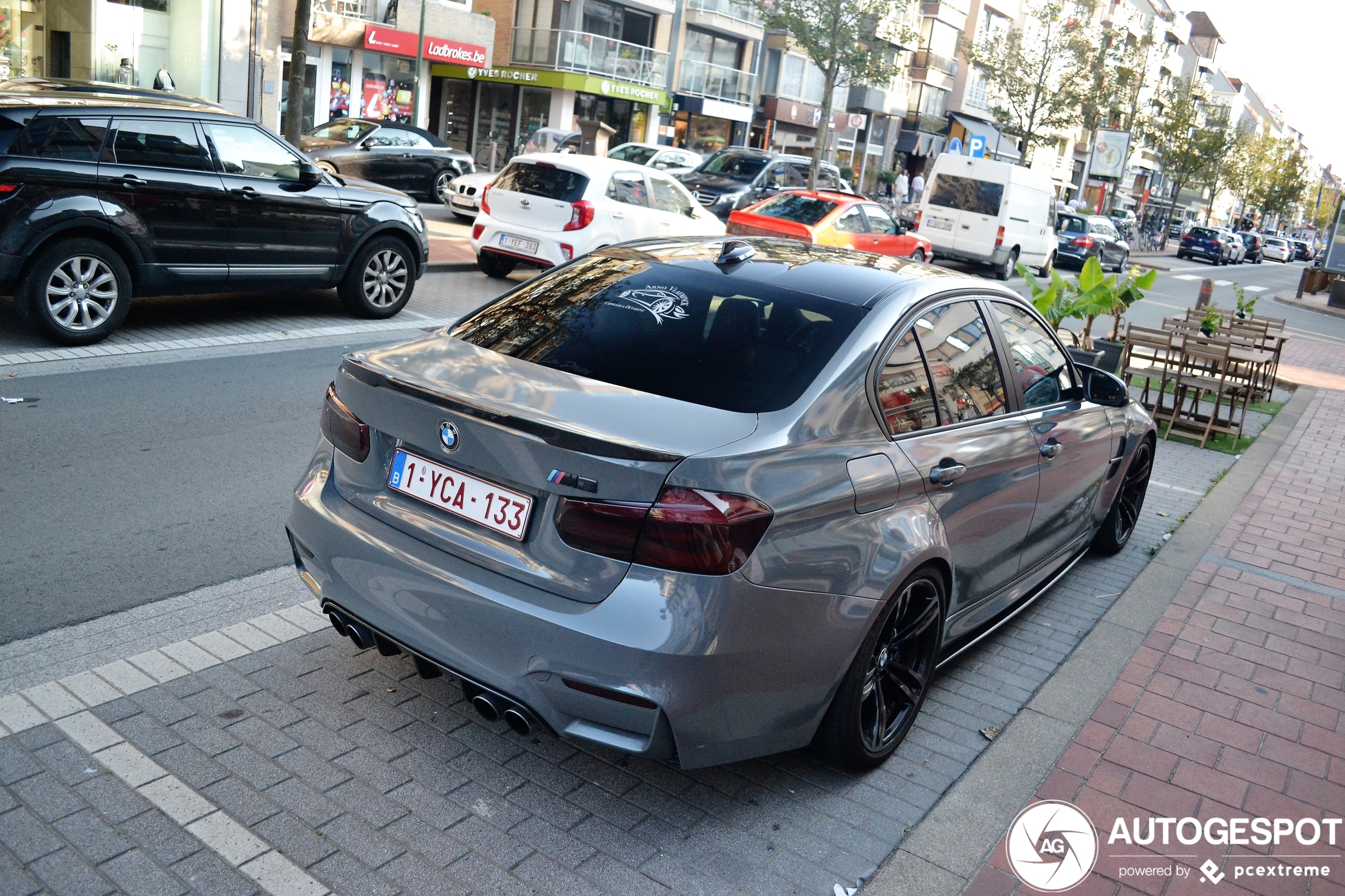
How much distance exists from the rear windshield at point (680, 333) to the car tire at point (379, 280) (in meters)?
6.66

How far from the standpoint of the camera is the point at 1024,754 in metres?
3.92

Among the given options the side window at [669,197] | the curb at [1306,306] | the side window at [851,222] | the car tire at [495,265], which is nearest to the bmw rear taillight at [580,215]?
the car tire at [495,265]

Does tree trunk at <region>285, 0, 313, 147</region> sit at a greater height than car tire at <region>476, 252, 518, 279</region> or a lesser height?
greater

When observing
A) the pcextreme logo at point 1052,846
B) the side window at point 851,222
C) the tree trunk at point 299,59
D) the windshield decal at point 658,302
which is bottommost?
the pcextreme logo at point 1052,846

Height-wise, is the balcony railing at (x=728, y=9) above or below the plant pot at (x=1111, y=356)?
above

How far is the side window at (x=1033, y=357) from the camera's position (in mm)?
4574

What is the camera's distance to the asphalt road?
4.48 m

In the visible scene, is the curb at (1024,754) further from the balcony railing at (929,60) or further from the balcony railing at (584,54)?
the balcony railing at (929,60)

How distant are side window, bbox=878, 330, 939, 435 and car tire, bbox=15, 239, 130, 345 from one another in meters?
6.58

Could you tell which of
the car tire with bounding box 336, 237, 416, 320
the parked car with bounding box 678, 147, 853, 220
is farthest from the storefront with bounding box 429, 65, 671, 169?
the car tire with bounding box 336, 237, 416, 320

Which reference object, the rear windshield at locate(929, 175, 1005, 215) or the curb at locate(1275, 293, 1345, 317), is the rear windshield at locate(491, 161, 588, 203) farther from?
the curb at locate(1275, 293, 1345, 317)

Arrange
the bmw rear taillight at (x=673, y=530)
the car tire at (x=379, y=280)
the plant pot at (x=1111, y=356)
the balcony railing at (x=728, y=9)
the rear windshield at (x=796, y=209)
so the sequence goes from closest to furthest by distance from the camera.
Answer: the bmw rear taillight at (x=673, y=530) → the car tire at (x=379, y=280) → the plant pot at (x=1111, y=356) → the rear windshield at (x=796, y=209) → the balcony railing at (x=728, y=9)

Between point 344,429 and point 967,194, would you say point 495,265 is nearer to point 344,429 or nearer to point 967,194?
point 344,429

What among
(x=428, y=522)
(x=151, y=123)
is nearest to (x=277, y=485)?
(x=428, y=522)
